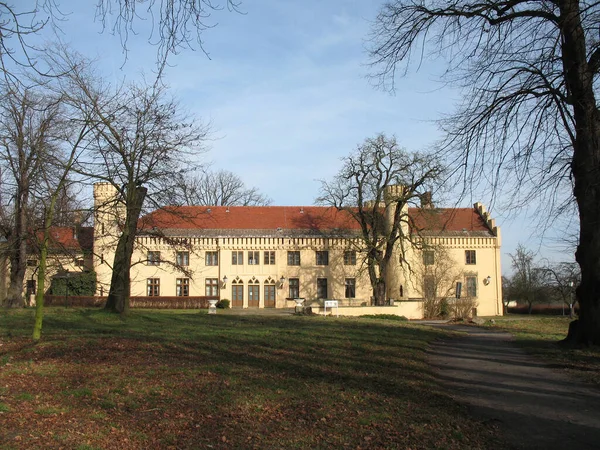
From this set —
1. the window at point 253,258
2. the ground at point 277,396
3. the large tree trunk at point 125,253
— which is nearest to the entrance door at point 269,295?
the window at point 253,258

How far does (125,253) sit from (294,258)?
99.9ft

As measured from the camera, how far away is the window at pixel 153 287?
51.0 meters

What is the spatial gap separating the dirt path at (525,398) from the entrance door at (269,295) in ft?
122

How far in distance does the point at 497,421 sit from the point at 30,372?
287 inches

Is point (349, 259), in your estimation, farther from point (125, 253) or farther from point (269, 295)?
point (125, 253)

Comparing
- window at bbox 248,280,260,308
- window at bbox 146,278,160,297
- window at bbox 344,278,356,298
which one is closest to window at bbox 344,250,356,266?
window at bbox 344,278,356,298

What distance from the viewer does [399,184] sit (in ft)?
140

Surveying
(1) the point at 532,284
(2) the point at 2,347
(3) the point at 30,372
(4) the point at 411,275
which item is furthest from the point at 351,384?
(1) the point at 532,284

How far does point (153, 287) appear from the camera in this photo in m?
51.2

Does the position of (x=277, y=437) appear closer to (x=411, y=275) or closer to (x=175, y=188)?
(x=175, y=188)

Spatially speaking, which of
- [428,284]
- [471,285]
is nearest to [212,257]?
[428,284]

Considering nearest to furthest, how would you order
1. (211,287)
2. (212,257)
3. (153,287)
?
(153,287), (211,287), (212,257)

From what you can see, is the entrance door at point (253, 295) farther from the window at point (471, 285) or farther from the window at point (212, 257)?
the window at point (471, 285)

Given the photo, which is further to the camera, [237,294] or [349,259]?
[349,259]
